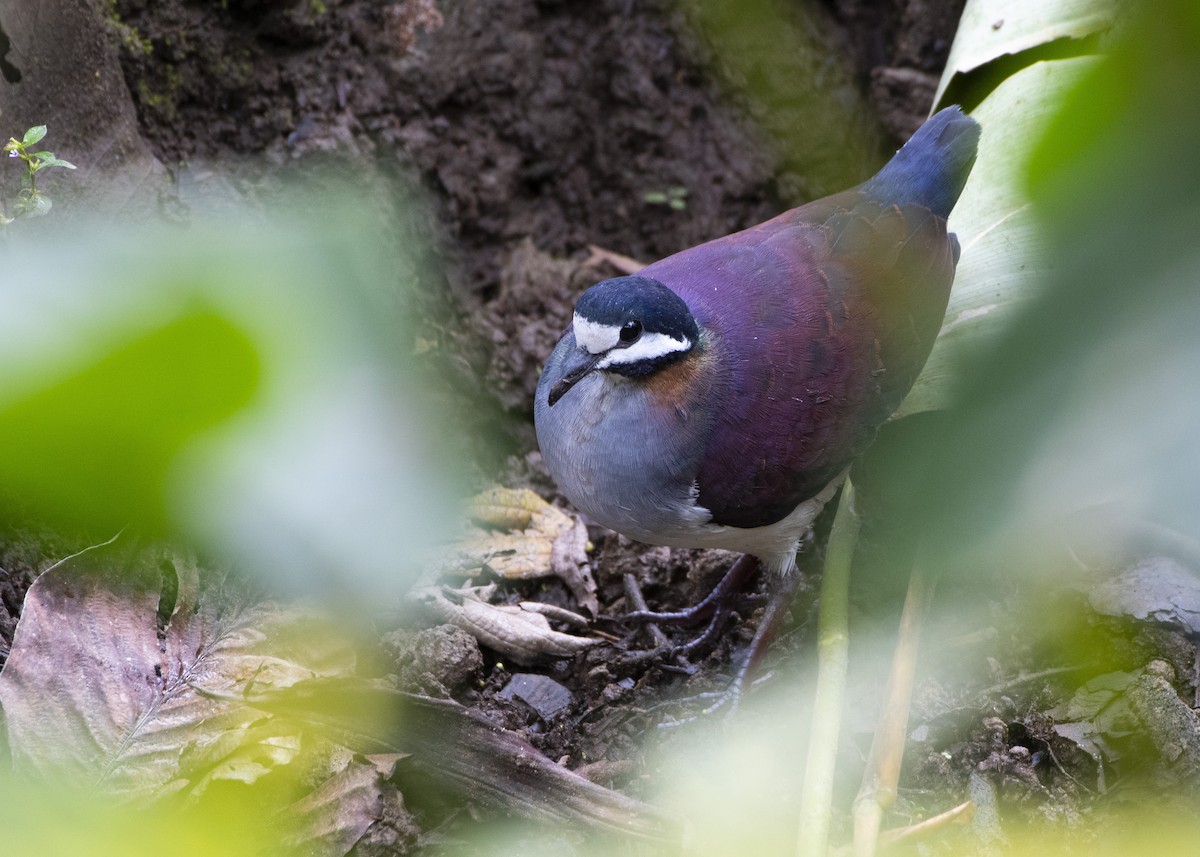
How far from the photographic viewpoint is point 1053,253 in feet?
1.91

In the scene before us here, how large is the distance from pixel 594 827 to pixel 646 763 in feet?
1.67

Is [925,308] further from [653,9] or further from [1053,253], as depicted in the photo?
[1053,253]

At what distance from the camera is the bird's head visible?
9.91ft

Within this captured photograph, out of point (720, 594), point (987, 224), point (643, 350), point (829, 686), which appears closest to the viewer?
point (829, 686)

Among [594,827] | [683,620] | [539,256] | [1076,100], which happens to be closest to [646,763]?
[594,827]

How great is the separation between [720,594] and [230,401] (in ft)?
11.2

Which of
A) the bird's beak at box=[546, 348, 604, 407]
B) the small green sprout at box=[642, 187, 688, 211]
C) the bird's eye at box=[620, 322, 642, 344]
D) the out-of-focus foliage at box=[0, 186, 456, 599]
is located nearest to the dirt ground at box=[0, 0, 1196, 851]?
the small green sprout at box=[642, 187, 688, 211]

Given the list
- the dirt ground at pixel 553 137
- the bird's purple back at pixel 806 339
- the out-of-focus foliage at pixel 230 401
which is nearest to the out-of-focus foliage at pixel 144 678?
the dirt ground at pixel 553 137

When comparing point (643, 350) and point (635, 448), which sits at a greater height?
point (643, 350)

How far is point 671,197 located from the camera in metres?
4.88

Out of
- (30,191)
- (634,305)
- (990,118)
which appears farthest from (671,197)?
(30,191)

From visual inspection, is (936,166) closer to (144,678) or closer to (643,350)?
(643,350)

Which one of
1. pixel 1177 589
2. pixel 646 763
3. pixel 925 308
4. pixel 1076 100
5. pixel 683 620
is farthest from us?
pixel 683 620

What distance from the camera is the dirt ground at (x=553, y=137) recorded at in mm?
3482
